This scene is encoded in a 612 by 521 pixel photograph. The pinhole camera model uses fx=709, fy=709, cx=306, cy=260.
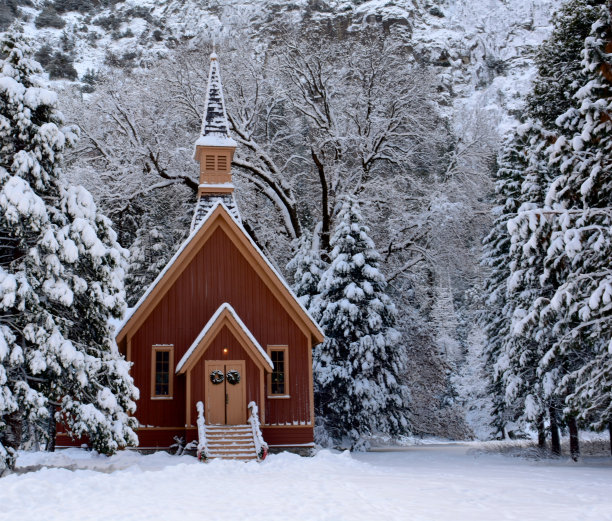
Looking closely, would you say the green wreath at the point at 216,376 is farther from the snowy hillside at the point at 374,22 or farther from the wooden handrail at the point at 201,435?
the snowy hillside at the point at 374,22

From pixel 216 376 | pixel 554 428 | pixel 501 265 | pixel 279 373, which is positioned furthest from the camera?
pixel 501 265

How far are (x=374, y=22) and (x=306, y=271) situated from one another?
6421cm

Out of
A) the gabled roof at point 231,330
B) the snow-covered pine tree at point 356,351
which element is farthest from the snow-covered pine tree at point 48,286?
the snow-covered pine tree at point 356,351

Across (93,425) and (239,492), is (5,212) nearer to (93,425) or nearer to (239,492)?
(93,425)

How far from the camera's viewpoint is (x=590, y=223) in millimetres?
18188

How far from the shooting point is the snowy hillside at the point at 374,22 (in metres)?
89.0

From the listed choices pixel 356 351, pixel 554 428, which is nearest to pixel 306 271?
pixel 356 351

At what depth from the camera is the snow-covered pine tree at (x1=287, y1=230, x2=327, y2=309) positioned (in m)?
28.7

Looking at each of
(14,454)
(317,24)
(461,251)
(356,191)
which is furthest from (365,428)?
(317,24)

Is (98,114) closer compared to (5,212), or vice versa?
(5,212)

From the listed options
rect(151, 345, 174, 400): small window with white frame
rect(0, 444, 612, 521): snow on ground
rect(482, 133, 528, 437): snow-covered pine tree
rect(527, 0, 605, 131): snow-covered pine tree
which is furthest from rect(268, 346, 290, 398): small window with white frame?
rect(527, 0, 605, 131): snow-covered pine tree

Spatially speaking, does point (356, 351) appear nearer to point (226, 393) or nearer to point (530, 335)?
point (530, 335)

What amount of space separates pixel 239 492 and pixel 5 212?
→ 731 cm

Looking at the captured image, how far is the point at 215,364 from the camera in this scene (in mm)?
21375
